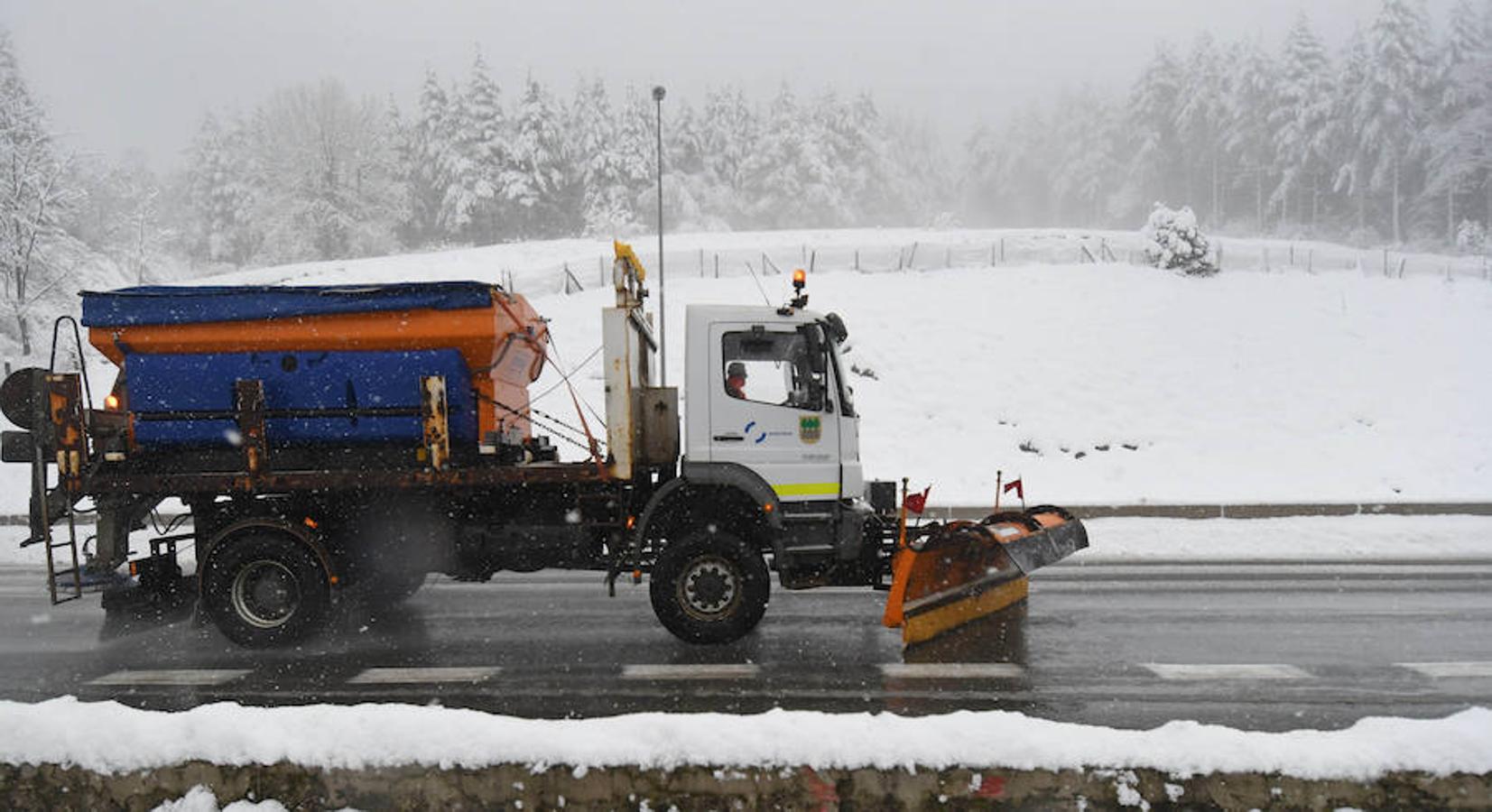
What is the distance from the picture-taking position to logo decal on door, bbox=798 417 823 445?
7.24 meters

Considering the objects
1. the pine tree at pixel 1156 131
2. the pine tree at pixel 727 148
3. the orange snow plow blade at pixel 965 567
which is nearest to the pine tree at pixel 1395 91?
the pine tree at pixel 1156 131

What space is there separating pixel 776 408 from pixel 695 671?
2.20m

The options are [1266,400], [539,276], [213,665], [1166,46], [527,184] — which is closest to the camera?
[213,665]

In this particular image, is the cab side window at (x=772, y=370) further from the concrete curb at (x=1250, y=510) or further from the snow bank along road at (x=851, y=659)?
the concrete curb at (x=1250, y=510)

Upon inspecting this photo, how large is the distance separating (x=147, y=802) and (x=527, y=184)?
5317 centimetres

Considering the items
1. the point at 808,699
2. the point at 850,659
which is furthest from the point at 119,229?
the point at 808,699

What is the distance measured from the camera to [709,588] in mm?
7055

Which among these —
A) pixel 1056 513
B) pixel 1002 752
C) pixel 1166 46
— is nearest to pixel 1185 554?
pixel 1056 513

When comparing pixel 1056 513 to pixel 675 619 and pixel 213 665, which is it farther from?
pixel 213 665

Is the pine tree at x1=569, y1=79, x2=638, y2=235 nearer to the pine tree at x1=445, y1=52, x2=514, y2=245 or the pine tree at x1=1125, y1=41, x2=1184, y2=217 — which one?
the pine tree at x1=445, y1=52, x2=514, y2=245

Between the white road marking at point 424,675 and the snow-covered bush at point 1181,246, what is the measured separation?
2712cm

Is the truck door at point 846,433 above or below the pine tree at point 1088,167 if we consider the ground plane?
below

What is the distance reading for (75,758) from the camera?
143 inches

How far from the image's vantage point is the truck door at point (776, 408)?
7180 millimetres
